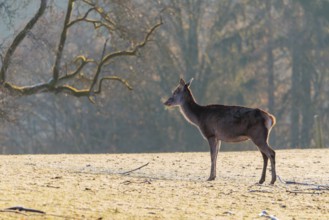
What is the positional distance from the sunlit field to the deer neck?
113 centimetres

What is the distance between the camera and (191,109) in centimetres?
2081

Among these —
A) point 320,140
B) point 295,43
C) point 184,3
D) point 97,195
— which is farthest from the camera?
point 295,43

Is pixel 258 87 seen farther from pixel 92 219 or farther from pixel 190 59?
pixel 92 219

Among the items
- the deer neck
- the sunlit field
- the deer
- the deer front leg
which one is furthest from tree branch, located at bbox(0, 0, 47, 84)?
the deer front leg

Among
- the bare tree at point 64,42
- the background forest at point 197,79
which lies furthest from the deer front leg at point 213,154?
the background forest at point 197,79

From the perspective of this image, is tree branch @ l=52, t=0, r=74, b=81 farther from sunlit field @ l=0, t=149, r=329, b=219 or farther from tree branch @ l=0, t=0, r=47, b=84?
sunlit field @ l=0, t=149, r=329, b=219

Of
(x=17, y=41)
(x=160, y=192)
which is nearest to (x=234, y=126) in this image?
(x=160, y=192)

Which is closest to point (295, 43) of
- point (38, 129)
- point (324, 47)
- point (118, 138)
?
point (324, 47)

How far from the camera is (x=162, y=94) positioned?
196ft

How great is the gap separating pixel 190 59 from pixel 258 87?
21.6 feet

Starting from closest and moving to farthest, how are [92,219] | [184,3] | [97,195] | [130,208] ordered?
1. [92,219]
2. [130,208]
3. [97,195]
4. [184,3]

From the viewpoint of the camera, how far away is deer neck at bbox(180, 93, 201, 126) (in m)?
20.6

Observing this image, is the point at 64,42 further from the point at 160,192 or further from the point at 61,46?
the point at 160,192

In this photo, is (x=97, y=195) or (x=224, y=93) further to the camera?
(x=224, y=93)
